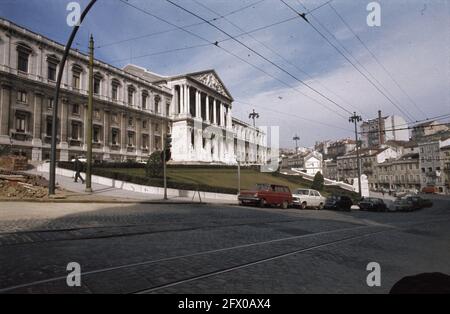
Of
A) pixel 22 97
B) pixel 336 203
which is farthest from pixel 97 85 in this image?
pixel 336 203

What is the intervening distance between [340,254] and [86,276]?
217 inches

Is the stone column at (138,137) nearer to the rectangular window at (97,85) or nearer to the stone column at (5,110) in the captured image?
the rectangular window at (97,85)

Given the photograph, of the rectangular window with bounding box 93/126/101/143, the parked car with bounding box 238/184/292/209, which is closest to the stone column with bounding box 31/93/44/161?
the rectangular window with bounding box 93/126/101/143

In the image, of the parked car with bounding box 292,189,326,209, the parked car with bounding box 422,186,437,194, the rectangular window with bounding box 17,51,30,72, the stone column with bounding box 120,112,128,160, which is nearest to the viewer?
the parked car with bounding box 292,189,326,209

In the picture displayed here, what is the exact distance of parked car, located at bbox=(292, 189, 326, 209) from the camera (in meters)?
25.0

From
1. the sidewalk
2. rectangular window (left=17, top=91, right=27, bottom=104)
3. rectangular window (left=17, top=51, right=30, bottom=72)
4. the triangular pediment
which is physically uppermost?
the triangular pediment

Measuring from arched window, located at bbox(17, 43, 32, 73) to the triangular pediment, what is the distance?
35.6m

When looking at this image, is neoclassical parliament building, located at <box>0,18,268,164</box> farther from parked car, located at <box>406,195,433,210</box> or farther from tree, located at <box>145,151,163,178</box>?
parked car, located at <box>406,195,433,210</box>

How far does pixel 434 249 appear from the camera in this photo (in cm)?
898

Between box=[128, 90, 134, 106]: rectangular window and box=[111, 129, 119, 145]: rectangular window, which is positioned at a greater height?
box=[128, 90, 134, 106]: rectangular window

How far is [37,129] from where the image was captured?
41.2 m

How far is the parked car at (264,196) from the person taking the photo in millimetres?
21484

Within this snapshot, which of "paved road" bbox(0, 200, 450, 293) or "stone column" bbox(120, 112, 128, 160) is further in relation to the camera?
"stone column" bbox(120, 112, 128, 160)
